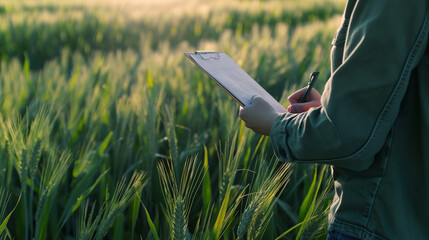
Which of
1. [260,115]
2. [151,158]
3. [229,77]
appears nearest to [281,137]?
[260,115]

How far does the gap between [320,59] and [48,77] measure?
129 centimetres

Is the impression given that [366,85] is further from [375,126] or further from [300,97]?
[300,97]

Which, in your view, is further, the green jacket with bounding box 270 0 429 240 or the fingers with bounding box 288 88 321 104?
the fingers with bounding box 288 88 321 104

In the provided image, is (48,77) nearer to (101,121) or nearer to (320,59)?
(101,121)

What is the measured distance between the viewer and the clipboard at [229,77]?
78 cm

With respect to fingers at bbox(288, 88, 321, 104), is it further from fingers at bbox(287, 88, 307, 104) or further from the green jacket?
the green jacket

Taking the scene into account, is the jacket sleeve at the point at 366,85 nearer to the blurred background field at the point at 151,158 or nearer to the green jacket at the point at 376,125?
the green jacket at the point at 376,125

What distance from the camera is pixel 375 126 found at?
607 mm

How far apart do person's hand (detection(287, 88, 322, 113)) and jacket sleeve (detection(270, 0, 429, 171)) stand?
17 cm

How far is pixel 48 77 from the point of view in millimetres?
1967

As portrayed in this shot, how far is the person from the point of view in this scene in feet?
1.89

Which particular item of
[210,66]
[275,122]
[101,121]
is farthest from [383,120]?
[101,121]

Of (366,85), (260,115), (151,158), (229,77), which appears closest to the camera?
(366,85)

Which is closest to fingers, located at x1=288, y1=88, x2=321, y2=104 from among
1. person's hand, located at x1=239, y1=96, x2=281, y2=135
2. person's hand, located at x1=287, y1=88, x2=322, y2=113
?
person's hand, located at x1=287, y1=88, x2=322, y2=113
